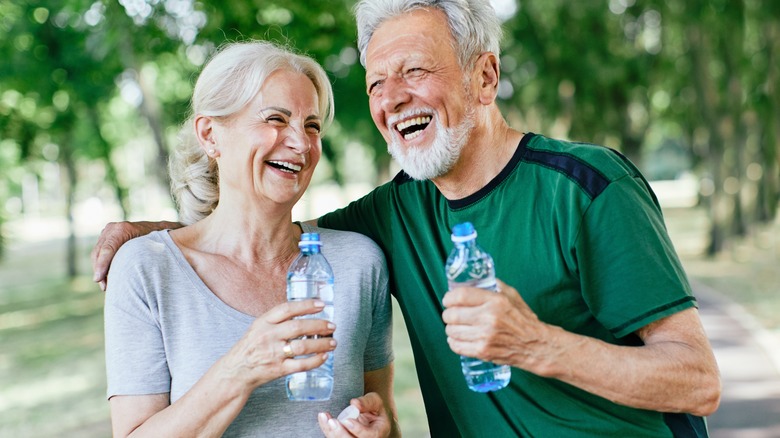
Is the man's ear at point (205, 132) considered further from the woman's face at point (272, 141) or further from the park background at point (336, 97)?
the park background at point (336, 97)

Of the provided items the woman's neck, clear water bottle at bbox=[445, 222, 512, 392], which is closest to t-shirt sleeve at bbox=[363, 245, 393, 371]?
the woman's neck

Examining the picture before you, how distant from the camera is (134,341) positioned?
9.04 ft

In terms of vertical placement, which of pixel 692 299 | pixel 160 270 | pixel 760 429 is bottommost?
pixel 760 429

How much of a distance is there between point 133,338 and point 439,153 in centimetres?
129

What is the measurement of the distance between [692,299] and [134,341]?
189cm

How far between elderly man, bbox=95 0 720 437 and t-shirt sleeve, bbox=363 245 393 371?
0.08m

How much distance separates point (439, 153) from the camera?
3031 mm

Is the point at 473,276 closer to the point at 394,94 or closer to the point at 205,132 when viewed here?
the point at 394,94

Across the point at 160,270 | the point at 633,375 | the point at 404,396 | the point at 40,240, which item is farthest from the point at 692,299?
the point at 40,240

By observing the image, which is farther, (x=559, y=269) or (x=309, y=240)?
(x=559, y=269)

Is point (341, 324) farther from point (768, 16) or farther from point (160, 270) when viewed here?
point (768, 16)

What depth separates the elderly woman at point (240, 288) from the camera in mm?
2594

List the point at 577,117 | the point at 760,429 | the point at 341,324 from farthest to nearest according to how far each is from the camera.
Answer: the point at 577,117 → the point at 760,429 → the point at 341,324

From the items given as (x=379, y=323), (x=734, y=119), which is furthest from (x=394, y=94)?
(x=734, y=119)
